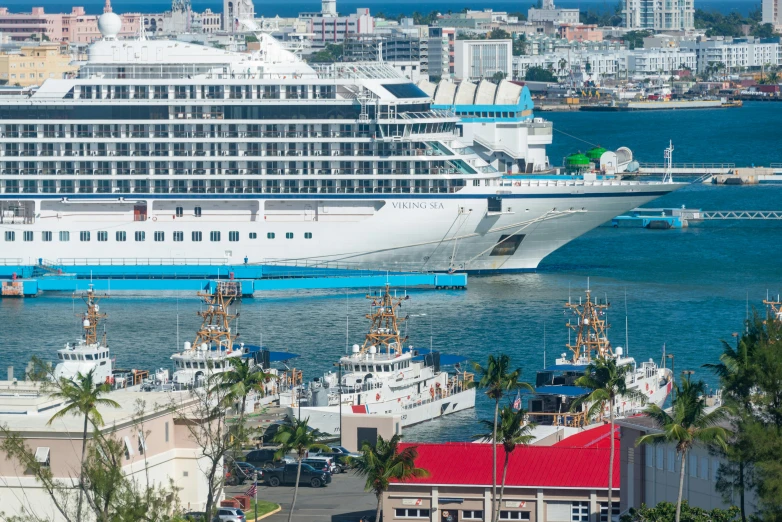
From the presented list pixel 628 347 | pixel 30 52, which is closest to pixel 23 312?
pixel 628 347

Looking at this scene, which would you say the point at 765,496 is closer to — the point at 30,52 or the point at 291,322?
the point at 291,322

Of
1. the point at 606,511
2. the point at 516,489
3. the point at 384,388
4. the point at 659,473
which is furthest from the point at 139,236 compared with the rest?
the point at 659,473

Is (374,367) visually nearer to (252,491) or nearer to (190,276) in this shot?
(252,491)

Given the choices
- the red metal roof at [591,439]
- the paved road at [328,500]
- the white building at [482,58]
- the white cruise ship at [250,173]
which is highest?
the white building at [482,58]

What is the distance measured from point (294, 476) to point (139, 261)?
1139 inches

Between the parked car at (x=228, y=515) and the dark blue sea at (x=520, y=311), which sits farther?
the dark blue sea at (x=520, y=311)

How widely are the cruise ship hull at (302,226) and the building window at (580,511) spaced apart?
3019 centimetres

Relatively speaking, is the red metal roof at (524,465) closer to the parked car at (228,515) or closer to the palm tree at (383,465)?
the palm tree at (383,465)

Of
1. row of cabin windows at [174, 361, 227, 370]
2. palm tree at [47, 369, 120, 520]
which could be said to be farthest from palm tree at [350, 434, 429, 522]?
row of cabin windows at [174, 361, 227, 370]

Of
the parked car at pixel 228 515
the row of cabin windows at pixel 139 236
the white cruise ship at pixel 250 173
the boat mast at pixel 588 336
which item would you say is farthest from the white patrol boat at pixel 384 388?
the row of cabin windows at pixel 139 236

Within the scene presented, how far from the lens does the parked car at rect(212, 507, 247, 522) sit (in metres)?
32.3

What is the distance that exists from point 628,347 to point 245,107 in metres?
18.4

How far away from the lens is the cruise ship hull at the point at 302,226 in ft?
207

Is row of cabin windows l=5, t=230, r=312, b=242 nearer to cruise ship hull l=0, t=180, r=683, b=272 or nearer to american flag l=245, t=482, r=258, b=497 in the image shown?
cruise ship hull l=0, t=180, r=683, b=272
